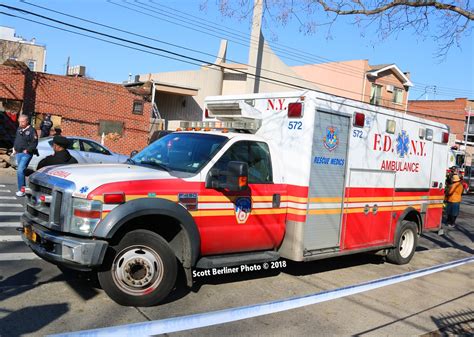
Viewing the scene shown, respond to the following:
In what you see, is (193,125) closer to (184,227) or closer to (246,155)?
(246,155)

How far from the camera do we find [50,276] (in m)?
5.59

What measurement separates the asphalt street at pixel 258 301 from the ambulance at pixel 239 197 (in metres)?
0.30

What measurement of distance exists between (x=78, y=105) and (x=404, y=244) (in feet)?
56.3

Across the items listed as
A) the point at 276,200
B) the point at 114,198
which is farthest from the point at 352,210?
the point at 114,198

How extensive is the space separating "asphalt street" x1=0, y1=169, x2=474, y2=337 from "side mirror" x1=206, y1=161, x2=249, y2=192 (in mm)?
1308

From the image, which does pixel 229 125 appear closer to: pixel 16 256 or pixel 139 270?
pixel 139 270

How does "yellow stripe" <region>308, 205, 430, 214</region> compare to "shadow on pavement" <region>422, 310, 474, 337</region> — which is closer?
"shadow on pavement" <region>422, 310, 474, 337</region>

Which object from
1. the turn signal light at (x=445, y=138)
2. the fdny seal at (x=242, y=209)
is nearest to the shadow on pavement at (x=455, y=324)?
the fdny seal at (x=242, y=209)

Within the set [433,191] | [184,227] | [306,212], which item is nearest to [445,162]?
[433,191]

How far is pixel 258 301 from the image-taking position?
5484mm

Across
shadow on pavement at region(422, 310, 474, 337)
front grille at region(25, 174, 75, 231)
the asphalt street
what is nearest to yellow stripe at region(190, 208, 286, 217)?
the asphalt street

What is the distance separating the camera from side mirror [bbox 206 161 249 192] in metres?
5.11

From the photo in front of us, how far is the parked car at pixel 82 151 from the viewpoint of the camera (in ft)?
47.3

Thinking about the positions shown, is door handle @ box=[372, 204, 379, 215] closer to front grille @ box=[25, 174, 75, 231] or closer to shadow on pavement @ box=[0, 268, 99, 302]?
shadow on pavement @ box=[0, 268, 99, 302]
